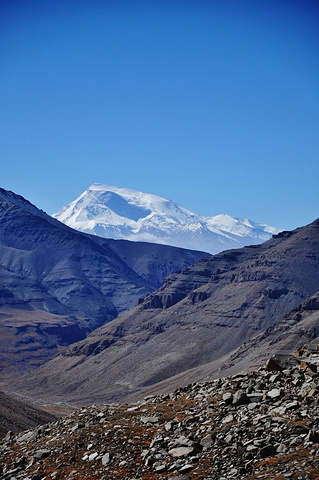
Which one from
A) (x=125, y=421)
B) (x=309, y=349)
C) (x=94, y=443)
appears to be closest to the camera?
(x=94, y=443)

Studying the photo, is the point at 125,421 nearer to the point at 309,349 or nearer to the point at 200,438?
the point at 200,438

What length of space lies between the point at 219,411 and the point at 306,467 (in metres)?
6.71

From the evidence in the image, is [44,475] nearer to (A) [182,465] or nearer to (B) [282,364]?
(A) [182,465]

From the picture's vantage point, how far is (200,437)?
23891mm

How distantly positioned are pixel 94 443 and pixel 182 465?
14.8ft

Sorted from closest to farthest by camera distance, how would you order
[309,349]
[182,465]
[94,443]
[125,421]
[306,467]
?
[306,467] < [182,465] < [94,443] < [125,421] < [309,349]

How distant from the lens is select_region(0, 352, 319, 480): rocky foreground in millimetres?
21250

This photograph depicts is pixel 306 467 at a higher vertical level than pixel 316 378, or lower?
lower

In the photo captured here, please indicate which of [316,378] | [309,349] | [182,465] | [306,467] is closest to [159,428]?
[182,465]

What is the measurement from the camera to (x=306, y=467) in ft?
64.1

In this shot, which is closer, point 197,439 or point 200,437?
point 197,439

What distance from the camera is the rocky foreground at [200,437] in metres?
21.2

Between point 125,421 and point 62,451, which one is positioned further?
point 125,421

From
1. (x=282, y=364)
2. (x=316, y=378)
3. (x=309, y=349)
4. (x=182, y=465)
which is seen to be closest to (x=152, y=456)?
(x=182, y=465)
